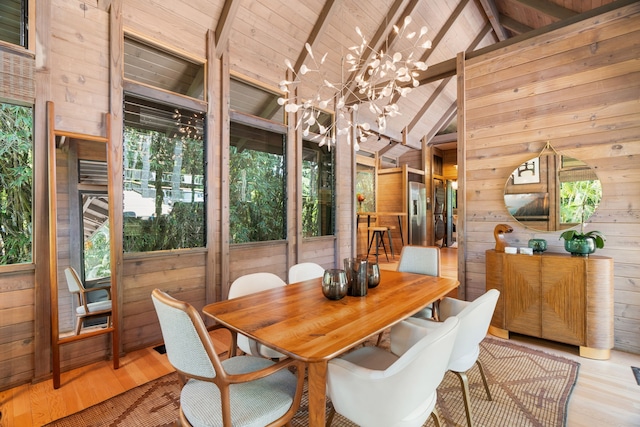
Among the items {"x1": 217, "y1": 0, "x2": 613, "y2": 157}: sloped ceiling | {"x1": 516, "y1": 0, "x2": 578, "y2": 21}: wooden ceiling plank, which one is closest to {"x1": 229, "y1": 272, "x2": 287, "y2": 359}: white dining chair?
{"x1": 217, "y1": 0, "x2": 613, "y2": 157}: sloped ceiling

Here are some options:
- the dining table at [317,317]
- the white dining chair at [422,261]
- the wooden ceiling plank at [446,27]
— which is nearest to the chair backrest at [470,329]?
the dining table at [317,317]

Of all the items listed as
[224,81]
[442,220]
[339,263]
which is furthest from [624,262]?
[442,220]

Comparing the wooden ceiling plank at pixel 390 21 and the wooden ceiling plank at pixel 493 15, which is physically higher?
the wooden ceiling plank at pixel 493 15

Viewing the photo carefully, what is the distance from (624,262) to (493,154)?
151 cm

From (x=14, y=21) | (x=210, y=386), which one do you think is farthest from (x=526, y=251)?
(x=14, y=21)

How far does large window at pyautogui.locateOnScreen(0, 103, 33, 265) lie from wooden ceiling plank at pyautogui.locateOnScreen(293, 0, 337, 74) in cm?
302

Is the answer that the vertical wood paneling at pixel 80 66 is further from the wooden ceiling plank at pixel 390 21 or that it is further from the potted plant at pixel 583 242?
the potted plant at pixel 583 242

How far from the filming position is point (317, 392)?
1.17 meters

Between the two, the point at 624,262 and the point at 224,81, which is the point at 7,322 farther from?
the point at 624,262

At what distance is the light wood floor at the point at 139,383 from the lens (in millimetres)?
1824

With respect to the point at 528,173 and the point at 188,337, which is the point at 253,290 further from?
the point at 528,173

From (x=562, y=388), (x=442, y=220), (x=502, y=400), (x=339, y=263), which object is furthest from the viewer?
(x=442, y=220)

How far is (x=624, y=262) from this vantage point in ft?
8.77

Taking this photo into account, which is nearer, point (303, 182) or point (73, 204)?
point (73, 204)
